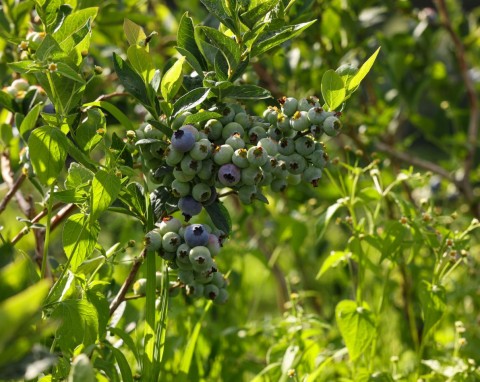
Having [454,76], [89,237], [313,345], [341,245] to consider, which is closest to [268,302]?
[341,245]

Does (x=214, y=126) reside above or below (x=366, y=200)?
above

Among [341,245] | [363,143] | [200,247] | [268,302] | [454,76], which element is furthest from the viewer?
[268,302]

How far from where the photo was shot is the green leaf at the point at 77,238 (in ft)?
2.85

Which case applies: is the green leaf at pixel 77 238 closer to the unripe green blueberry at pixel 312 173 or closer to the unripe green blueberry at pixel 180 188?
the unripe green blueberry at pixel 180 188

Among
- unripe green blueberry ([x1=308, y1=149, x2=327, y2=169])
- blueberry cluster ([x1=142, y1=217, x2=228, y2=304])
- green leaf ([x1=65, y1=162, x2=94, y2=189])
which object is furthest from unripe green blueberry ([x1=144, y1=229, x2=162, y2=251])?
unripe green blueberry ([x1=308, y1=149, x2=327, y2=169])

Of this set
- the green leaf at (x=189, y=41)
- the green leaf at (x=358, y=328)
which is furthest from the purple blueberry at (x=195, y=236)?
the green leaf at (x=358, y=328)

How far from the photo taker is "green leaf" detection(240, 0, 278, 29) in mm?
840

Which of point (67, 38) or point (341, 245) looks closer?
point (67, 38)

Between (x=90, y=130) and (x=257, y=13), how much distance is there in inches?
9.5

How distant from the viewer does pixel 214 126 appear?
0.86 metres

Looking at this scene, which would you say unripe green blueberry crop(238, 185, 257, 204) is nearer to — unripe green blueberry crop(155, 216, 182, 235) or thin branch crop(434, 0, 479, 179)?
unripe green blueberry crop(155, 216, 182, 235)

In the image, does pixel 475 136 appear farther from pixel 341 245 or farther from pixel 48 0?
pixel 48 0

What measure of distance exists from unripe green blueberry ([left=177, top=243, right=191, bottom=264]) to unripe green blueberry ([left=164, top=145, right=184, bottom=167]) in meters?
0.10

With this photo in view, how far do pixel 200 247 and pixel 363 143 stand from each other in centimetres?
88
